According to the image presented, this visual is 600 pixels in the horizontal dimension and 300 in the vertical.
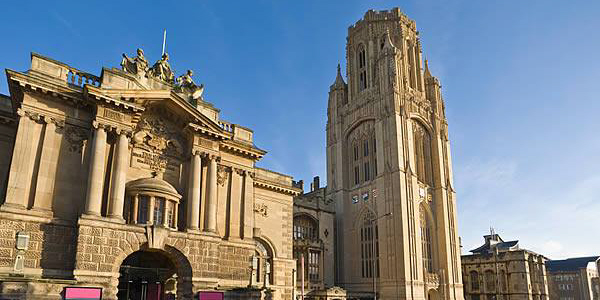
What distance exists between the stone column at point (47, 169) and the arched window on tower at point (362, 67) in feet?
157

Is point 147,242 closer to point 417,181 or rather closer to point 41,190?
point 41,190

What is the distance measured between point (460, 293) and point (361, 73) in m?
34.0

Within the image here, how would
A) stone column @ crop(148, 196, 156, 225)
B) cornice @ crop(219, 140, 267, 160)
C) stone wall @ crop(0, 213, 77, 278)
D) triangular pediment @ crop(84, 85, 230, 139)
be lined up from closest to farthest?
stone wall @ crop(0, 213, 77, 278) → triangular pediment @ crop(84, 85, 230, 139) → stone column @ crop(148, 196, 156, 225) → cornice @ crop(219, 140, 267, 160)

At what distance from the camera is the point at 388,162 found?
55719 mm

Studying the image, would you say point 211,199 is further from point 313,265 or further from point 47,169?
point 313,265

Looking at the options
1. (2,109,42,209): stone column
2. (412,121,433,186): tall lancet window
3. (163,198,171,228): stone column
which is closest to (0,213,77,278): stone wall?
(2,109,42,209): stone column

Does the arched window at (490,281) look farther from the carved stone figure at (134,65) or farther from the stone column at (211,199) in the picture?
the carved stone figure at (134,65)

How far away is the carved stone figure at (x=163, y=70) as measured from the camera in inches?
1139

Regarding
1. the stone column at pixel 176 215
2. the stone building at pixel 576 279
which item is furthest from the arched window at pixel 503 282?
the stone column at pixel 176 215

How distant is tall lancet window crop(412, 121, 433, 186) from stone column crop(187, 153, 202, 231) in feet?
125

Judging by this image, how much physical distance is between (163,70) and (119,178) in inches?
340

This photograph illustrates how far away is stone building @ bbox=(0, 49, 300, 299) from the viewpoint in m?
21.8

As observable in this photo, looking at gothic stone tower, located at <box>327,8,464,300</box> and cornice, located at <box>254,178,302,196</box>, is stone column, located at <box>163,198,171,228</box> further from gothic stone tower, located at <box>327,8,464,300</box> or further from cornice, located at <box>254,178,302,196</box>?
gothic stone tower, located at <box>327,8,464,300</box>

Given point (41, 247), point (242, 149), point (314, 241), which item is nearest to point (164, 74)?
point (242, 149)
